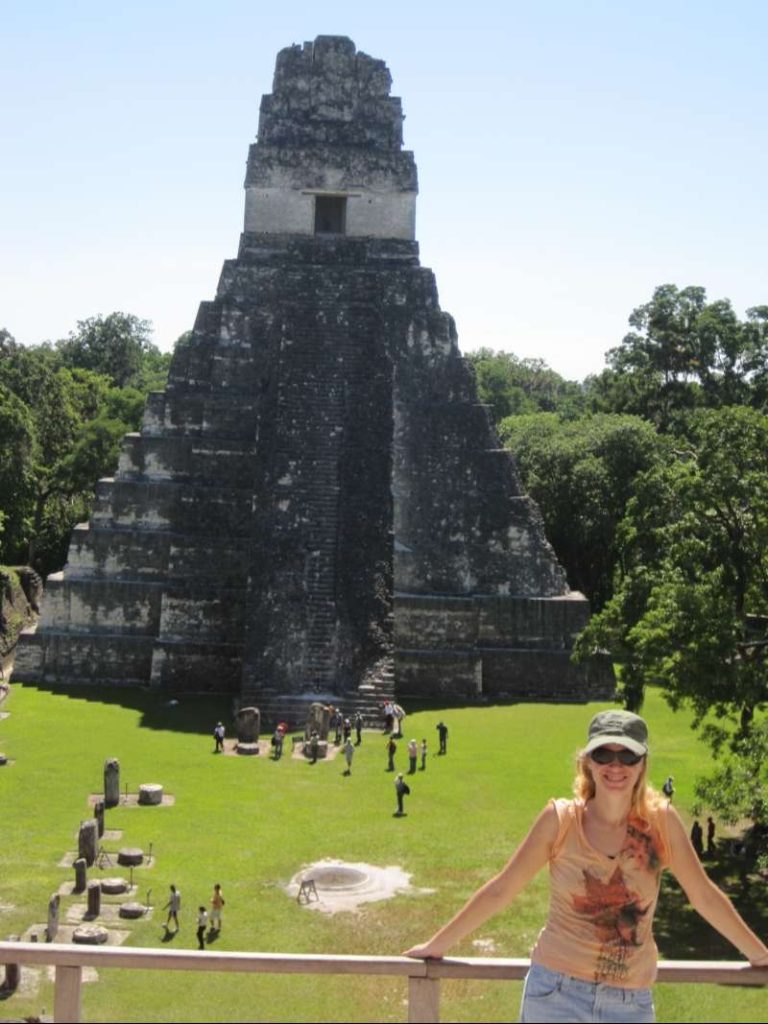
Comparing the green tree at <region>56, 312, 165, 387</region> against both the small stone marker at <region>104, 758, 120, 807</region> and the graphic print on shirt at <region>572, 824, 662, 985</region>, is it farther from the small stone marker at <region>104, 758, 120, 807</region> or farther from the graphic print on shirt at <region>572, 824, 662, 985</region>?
the graphic print on shirt at <region>572, 824, 662, 985</region>

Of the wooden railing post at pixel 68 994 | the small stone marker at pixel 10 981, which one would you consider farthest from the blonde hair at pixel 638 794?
the small stone marker at pixel 10 981

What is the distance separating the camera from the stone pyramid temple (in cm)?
2402

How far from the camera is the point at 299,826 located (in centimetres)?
1555

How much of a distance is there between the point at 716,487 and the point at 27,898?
30.7 feet

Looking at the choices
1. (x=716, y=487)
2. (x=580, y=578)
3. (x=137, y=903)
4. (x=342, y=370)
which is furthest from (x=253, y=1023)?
(x=580, y=578)

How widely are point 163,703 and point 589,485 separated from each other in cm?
1702

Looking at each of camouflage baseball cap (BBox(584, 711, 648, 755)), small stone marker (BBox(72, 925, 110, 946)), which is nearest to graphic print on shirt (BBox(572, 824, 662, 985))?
camouflage baseball cap (BBox(584, 711, 648, 755))

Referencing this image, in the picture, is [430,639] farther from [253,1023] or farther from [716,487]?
[253,1023]

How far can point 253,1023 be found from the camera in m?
3.25

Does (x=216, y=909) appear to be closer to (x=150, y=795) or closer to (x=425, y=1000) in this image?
(x=150, y=795)

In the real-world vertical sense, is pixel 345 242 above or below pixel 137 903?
above

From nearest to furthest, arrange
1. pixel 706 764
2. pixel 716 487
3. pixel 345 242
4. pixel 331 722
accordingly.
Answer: pixel 716 487, pixel 706 764, pixel 331 722, pixel 345 242

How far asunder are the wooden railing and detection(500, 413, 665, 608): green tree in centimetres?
3199

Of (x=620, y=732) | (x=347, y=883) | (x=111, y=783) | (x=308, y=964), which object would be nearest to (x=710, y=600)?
(x=347, y=883)
